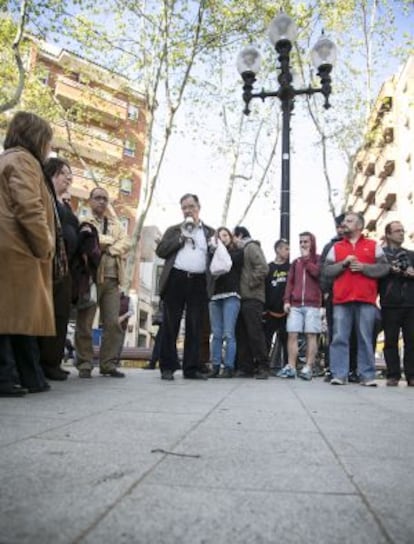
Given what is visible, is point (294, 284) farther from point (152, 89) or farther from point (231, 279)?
point (152, 89)

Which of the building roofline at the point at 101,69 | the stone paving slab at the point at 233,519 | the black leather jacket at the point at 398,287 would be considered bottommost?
the stone paving slab at the point at 233,519

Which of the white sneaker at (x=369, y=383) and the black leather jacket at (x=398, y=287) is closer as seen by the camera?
the white sneaker at (x=369, y=383)

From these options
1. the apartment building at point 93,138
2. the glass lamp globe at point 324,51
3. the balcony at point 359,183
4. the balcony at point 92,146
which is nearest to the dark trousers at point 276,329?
the glass lamp globe at point 324,51

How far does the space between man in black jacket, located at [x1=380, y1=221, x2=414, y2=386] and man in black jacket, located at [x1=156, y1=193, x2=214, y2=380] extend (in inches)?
96.6

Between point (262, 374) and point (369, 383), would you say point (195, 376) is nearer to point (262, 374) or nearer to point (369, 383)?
point (262, 374)

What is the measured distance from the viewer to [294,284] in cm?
767

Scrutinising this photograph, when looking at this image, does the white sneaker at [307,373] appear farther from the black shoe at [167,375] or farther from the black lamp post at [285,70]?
the black lamp post at [285,70]

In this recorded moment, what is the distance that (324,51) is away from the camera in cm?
916

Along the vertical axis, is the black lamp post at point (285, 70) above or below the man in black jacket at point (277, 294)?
above

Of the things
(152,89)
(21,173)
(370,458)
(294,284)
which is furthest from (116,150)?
(370,458)

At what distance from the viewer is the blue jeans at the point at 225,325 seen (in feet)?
23.7

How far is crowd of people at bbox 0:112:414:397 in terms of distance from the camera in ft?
11.8

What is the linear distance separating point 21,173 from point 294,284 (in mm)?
4911

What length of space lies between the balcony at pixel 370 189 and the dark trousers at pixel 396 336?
36.8 metres
